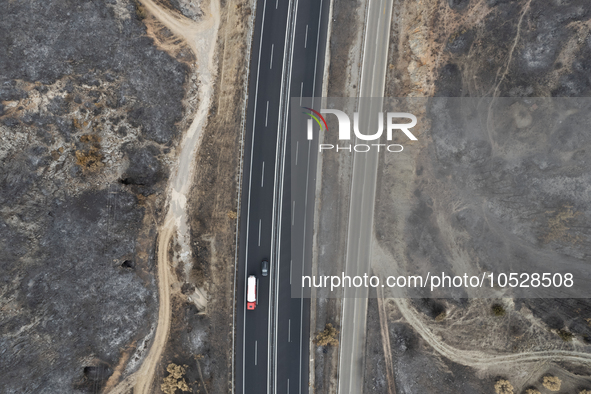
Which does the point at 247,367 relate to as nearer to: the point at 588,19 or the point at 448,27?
the point at 448,27

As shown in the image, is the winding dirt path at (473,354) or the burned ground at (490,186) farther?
the winding dirt path at (473,354)

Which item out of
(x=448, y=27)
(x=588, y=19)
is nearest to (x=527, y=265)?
(x=588, y=19)

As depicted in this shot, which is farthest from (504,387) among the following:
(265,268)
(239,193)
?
(239,193)

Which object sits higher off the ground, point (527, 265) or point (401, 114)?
point (401, 114)

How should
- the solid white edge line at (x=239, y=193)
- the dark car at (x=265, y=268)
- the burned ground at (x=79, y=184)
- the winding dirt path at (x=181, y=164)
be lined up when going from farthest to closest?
1. the winding dirt path at (x=181, y=164)
2. the solid white edge line at (x=239, y=193)
3. the dark car at (x=265, y=268)
4. the burned ground at (x=79, y=184)

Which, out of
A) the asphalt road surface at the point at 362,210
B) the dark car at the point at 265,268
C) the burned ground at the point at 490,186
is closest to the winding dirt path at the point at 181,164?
the dark car at the point at 265,268

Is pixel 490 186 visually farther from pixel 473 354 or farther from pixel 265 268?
pixel 265 268

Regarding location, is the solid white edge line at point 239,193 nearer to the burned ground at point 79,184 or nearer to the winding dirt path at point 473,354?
the burned ground at point 79,184
